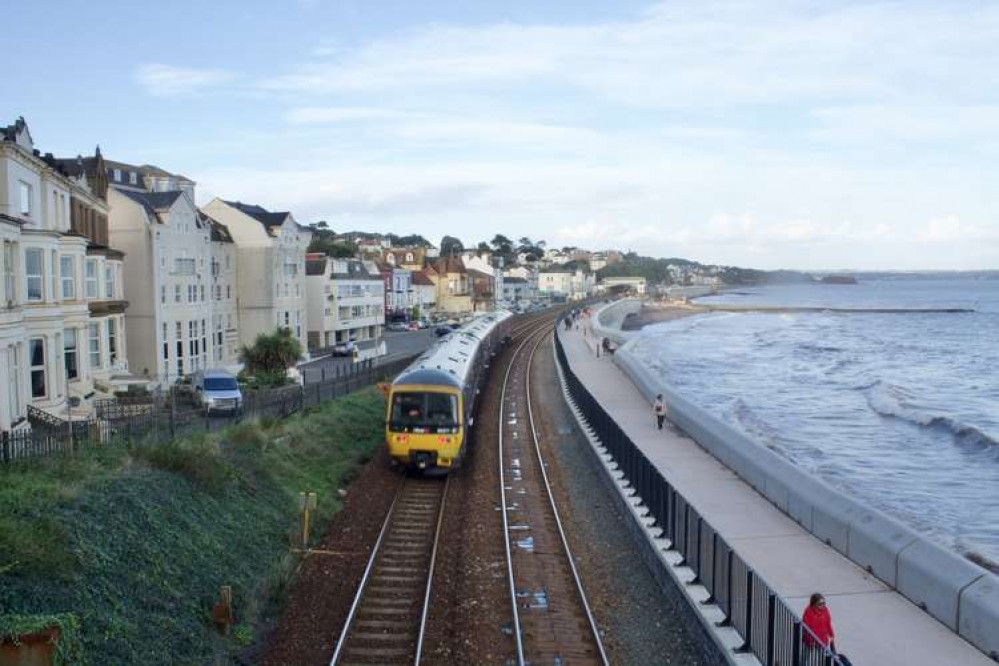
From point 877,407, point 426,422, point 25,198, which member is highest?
point 25,198

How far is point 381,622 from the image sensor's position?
39.7 feet

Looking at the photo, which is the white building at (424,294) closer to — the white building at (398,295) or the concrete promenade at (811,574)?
the white building at (398,295)

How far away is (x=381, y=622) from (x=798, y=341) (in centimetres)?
8694

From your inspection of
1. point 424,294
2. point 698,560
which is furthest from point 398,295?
point 698,560

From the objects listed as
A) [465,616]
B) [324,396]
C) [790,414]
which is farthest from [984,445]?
[465,616]

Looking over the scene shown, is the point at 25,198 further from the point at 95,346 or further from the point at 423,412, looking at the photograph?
the point at 423,412

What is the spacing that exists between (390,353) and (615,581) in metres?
43.3

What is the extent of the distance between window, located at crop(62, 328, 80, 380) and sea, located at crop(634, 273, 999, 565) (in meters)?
22.4

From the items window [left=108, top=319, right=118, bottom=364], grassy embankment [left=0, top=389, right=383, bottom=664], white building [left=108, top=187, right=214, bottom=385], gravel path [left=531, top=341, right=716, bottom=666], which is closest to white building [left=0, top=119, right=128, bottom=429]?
window [left=108, top=319, right=118, bottom=364]

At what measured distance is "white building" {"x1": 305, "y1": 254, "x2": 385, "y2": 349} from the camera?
199 feet

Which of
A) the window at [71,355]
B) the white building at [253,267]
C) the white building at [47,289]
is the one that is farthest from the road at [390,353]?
the window at [71,355]

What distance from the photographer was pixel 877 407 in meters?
42.9

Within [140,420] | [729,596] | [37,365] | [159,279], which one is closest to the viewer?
[729,596]

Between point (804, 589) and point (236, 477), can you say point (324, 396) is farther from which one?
point (804, 589)
